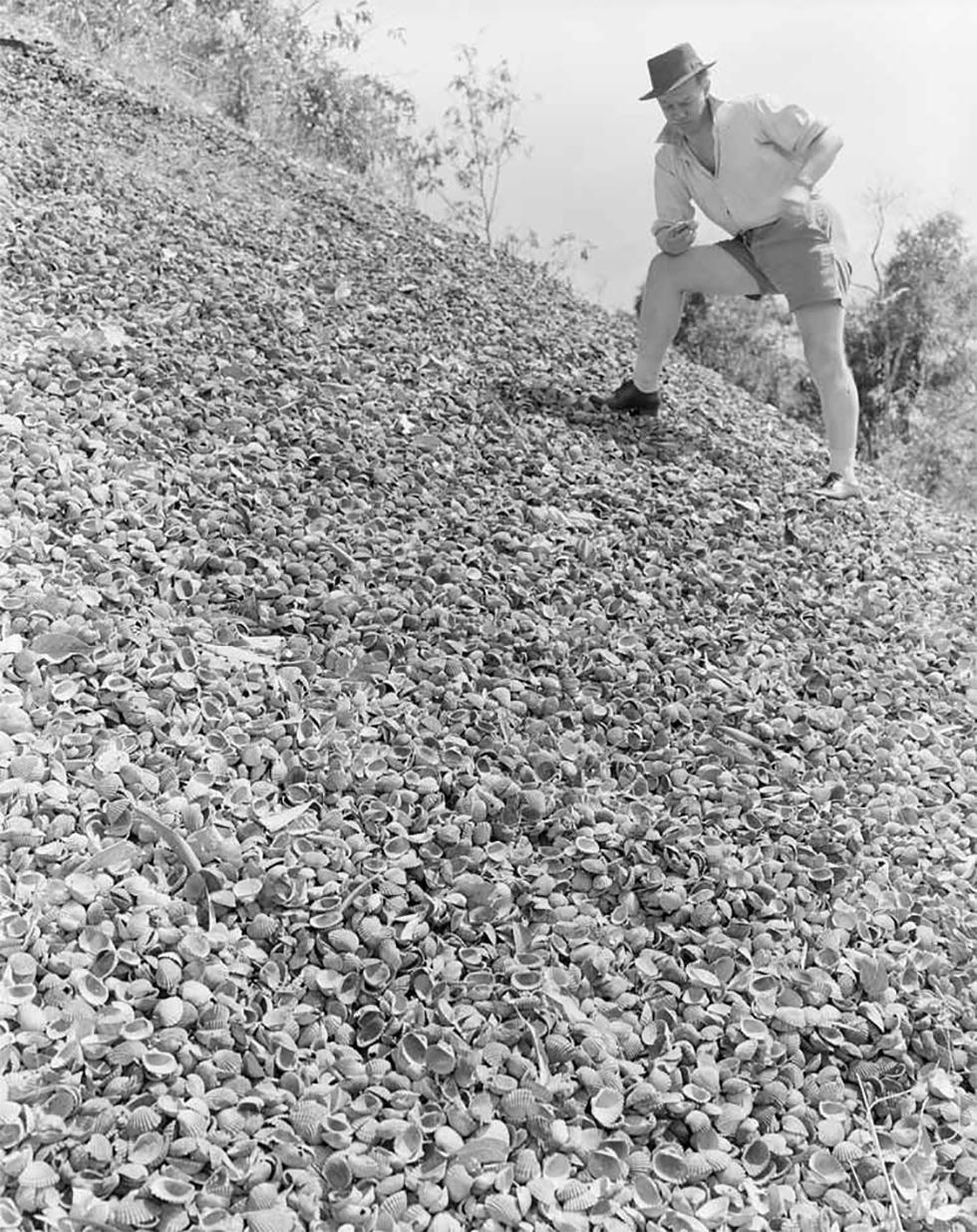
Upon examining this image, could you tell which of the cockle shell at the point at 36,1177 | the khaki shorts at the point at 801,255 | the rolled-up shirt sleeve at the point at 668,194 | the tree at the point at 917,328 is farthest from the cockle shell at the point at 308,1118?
the tree at the point at 917,328

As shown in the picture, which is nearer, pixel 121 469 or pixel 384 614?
pixel 384 614

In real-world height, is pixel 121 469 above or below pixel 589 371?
below

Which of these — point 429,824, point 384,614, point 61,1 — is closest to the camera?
point 429,824

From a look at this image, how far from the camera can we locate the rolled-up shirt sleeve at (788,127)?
3.50 metres

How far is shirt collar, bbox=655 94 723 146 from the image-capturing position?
365cm

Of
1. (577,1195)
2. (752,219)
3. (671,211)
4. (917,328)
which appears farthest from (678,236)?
(917,328)

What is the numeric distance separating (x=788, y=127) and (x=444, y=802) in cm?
240

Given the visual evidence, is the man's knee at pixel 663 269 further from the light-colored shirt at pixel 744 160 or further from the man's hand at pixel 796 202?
the man's hand at pixel 796 202

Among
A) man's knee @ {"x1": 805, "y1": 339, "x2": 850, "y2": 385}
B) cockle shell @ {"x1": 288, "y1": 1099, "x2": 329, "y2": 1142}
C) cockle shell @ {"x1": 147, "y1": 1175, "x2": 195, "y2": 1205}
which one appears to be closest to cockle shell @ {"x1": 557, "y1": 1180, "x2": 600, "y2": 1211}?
cockle shell @ {"x1": 288, "y1": 1099, "x2": 329, "y2": 1142}

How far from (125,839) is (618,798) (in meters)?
1.03

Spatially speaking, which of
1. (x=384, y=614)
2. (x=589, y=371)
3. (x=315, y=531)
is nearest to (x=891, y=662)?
(x=384, y=614)

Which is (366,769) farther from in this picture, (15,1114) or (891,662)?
(891,662)

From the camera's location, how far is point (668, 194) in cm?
384

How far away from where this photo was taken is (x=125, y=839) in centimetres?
215
